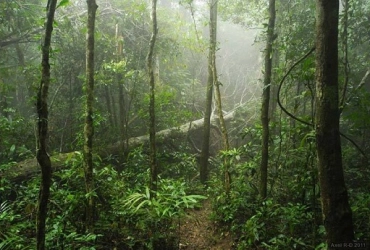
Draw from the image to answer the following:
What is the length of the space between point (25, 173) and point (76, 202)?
2911 millimetres

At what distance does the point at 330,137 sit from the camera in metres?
2.95

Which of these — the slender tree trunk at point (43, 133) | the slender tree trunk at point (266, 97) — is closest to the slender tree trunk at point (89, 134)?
the slender tree trunk at point (43, 133)

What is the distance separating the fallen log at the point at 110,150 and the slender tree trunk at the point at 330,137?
502 cm

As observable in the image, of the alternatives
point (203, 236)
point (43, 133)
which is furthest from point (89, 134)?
point (203, 236)

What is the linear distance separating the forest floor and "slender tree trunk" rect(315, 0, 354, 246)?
121 inches

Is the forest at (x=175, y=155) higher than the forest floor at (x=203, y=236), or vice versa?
the forest at (x=175, y=155)

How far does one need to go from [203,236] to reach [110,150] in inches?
177

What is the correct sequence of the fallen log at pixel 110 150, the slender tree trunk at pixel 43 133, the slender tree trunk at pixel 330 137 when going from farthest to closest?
the fallen log at pixel 110 150 < the slender tree trunk at pixel 43 133 < the slender tree trunk at pixel 330 137

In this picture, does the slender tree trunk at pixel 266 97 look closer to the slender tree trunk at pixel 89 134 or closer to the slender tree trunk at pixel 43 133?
the slender tree trunk at pixel 89 134

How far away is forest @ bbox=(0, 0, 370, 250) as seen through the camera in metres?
3.60

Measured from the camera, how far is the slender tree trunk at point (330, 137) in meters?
2.91

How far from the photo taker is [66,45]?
1017cm

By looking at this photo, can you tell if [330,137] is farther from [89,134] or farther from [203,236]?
[203,236]

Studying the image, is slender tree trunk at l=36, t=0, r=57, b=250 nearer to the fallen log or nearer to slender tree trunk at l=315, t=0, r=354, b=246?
the fallen log
